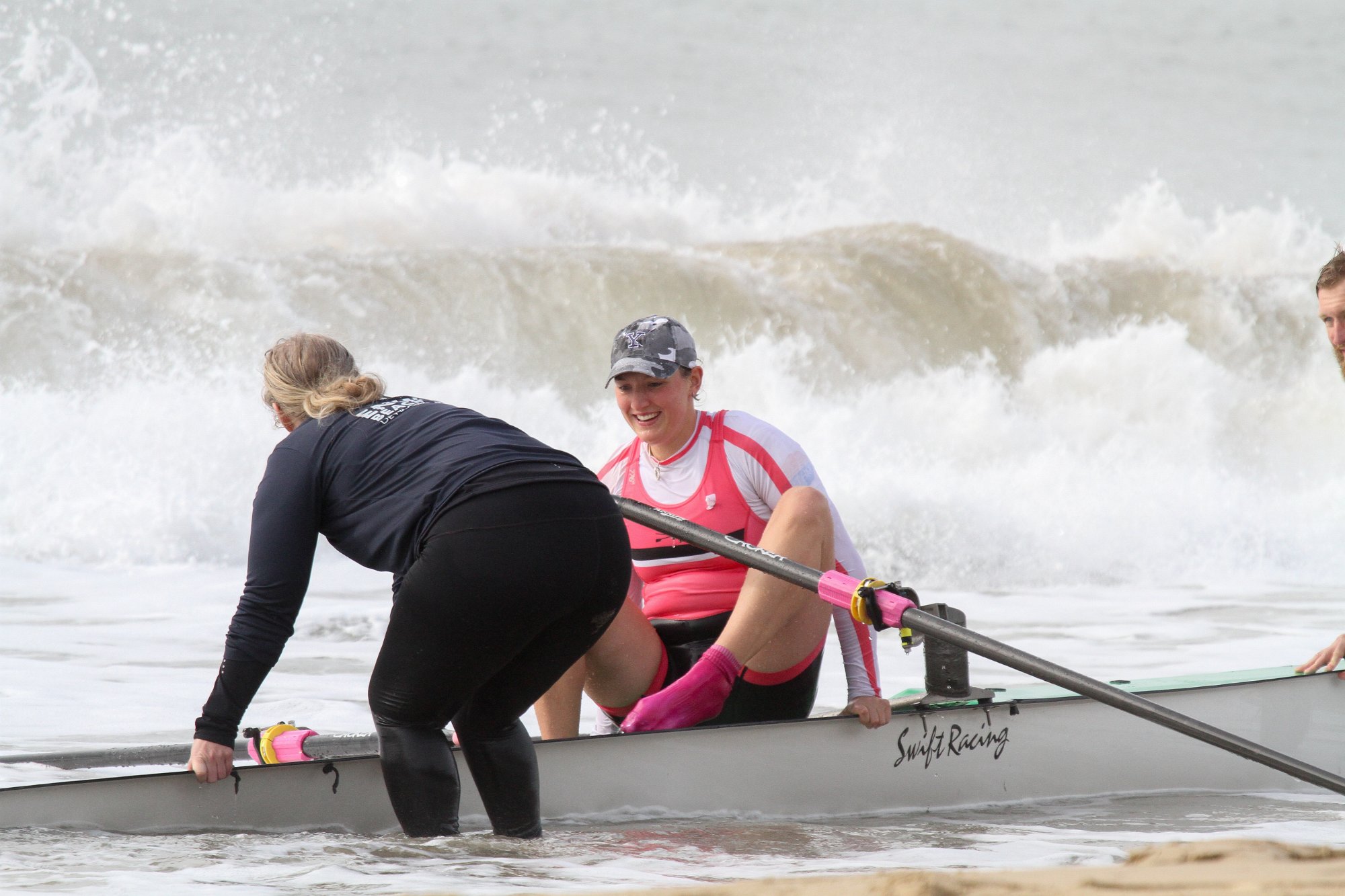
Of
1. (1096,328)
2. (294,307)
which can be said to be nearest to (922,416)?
(1096,328)

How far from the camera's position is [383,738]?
2.19m

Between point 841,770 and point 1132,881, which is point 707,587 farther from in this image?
point 1132,881

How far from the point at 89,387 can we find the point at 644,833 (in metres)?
11.8

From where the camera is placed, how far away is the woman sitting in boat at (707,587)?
2787 mm

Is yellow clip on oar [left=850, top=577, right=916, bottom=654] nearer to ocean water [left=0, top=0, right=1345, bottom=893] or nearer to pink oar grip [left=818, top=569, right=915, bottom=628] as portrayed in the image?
pink oar grip [left=818, top=569, right=915, bottom=628]

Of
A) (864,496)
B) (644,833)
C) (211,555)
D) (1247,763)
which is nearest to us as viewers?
(644,833)

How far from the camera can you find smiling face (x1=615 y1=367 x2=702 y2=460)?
2895mm

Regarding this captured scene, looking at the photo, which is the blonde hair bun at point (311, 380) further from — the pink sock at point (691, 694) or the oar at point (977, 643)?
the pink sock at point (691, 694)

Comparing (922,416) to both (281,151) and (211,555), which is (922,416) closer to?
(211,555)

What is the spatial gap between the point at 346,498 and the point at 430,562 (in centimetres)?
20

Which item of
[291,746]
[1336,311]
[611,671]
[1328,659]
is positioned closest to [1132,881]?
[1336,311]

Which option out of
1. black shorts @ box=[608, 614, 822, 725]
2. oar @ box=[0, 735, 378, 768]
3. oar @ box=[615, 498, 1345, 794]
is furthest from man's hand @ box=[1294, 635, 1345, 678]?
oar @ box=[0, 735, 378, 768]

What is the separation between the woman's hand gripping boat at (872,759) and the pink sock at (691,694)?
0.08m

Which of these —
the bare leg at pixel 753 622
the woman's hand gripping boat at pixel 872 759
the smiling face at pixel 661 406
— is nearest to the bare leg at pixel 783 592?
the bare leg at pixel 753 622
